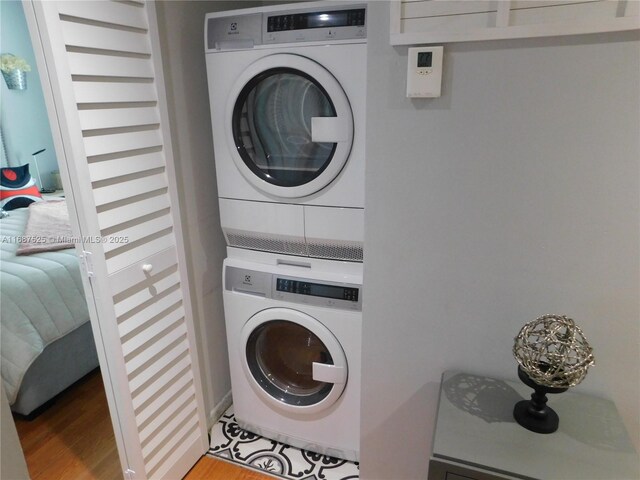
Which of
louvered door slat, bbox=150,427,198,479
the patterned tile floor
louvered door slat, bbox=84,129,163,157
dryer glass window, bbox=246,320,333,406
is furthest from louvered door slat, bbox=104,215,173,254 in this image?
the patterned tile floor

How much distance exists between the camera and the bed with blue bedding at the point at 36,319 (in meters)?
1.74

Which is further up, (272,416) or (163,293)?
(163,293)

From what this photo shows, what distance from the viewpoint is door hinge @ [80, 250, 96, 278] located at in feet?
3.99

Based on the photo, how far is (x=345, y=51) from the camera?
4.27ft

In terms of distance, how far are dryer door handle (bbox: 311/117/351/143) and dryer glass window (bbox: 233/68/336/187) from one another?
34 millimetres

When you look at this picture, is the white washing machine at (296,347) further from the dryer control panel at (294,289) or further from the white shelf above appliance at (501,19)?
the white shelf above appliance at (501,19)

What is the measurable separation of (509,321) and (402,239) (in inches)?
15.0

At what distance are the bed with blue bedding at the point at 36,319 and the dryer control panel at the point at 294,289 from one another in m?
0.79

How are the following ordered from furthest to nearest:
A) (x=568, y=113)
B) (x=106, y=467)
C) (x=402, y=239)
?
(x=106, y=467) < (x=402, y=239) < (x=568, y=113)

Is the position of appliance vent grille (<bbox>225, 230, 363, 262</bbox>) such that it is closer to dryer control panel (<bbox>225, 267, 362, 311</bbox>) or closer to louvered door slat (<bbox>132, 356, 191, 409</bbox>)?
dryer control panel (<bbox>225, 267, 362, 311</bbox>)

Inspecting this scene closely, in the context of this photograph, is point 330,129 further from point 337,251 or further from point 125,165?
point 125,165

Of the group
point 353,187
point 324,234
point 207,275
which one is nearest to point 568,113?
point 353,187

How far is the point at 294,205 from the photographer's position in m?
1.51

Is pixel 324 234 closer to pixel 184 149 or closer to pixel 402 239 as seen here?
Result: pixel 402 239
